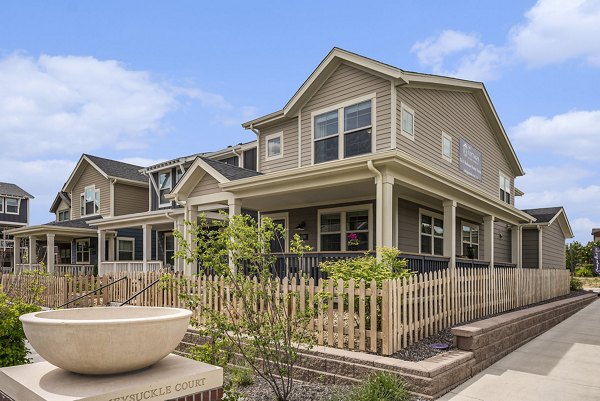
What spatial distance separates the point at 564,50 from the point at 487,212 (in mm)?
6401

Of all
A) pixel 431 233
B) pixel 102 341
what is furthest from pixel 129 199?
pixel 102 341

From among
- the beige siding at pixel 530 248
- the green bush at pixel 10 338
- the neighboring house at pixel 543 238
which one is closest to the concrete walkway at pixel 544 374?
the green bush at pixel 10 338

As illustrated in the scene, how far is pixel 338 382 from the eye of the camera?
5.92 m

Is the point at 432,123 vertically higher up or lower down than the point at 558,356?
higher up

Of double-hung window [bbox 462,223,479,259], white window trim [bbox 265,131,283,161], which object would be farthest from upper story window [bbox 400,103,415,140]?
double-hung window [bbox 462,223,479,259]

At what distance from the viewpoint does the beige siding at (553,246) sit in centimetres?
2198

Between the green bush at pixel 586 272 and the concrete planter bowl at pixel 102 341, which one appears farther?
the green bush at pixel 586 272

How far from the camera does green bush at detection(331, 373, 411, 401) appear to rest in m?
4.88

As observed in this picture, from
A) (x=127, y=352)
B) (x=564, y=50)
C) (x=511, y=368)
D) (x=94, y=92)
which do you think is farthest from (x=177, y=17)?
(x=564, y=50)

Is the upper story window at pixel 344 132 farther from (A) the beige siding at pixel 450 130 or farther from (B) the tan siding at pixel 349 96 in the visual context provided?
(A) the beige siding at pixel 450 130

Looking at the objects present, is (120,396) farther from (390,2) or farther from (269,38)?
(269,38)

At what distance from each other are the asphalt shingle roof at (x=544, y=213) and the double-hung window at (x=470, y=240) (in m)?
5.05

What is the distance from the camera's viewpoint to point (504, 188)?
20188mm

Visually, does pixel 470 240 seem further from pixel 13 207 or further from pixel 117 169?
pixel 13 207
